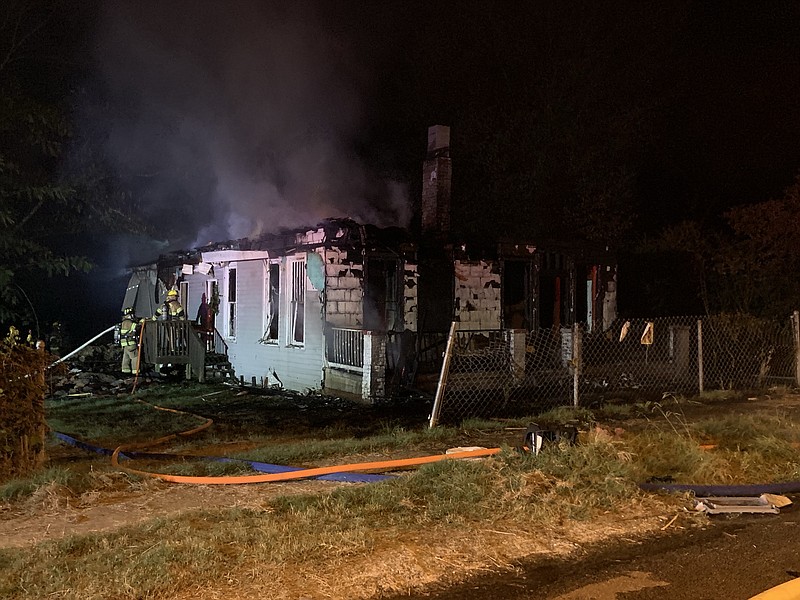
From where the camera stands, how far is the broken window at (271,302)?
14711 millimetres

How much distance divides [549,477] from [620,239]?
1852 cm

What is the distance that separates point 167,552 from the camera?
434cm

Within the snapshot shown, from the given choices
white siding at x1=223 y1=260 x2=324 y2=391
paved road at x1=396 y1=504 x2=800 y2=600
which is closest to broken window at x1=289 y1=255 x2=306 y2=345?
white siding at x1=223 y1=260 x2=324 y2=391

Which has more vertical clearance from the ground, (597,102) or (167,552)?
(597,102)

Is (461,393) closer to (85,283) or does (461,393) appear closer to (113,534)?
(113,534)

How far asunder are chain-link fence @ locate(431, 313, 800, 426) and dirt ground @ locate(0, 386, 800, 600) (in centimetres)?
562

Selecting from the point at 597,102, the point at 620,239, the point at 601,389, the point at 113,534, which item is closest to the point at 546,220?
the point at 620,239

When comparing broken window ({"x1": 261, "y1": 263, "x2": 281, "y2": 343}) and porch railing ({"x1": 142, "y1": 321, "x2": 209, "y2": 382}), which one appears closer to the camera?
porch railing ({"x1": 142, "y1": 321, "x2": 209, "y2": 382})

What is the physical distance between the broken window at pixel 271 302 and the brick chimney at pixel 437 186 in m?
3.71

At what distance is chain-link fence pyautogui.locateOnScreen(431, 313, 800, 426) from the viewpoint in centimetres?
1177

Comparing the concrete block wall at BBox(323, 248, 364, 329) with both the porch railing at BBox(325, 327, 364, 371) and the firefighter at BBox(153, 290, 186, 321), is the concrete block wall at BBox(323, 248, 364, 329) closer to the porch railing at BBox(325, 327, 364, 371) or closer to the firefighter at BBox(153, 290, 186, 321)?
the porch railing at BBox(325, 327, 364, 371)

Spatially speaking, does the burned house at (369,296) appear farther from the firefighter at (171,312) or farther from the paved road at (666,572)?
the paved road at (666,572)

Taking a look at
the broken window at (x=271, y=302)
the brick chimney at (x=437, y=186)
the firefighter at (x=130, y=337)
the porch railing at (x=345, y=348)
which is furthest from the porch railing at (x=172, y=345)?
the brick chimney at (x=437, y=186)

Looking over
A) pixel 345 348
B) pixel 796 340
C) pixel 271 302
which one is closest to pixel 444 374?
pixel 345 348
